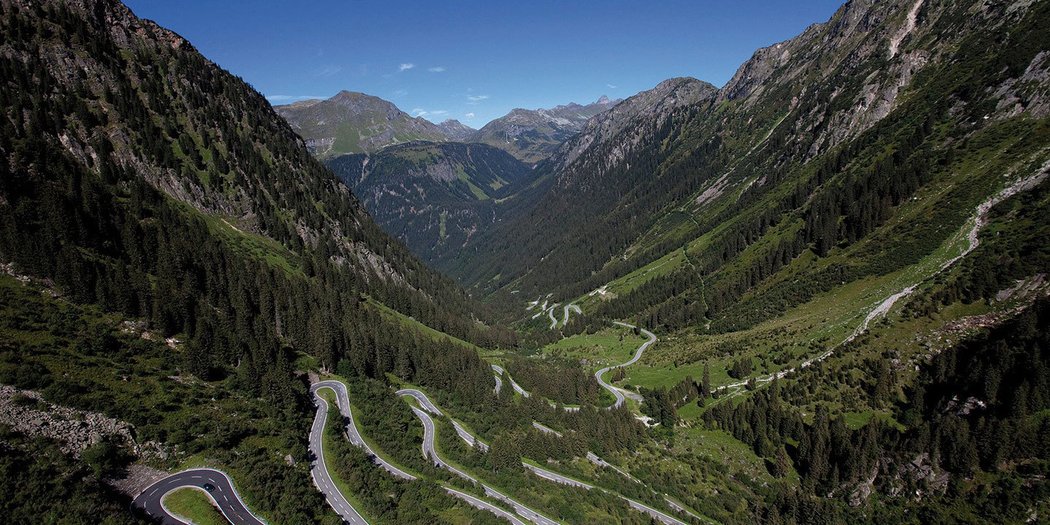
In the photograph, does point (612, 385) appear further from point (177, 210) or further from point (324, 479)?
point (177, 210)

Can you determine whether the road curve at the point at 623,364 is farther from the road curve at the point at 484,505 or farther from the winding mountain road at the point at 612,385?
the road curve at the point at 484,505

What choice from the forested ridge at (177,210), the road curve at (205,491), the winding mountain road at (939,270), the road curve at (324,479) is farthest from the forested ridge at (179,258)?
the winding mountain road at (939,270)

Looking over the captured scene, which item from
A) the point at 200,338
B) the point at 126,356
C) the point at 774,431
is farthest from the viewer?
the point at 774,431

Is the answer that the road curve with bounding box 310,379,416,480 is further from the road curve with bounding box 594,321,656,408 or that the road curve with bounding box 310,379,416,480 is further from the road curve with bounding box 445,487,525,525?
the road curve with bounding box 594,321,656,408

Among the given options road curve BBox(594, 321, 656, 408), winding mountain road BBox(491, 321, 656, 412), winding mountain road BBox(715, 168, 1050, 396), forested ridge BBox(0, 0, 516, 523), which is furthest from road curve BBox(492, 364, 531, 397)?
winding mountain road BBox(715, 168, 1050, 396)

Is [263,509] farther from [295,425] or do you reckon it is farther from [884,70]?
[884,70]

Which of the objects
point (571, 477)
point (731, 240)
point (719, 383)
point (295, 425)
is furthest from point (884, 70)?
point (295, 425)
